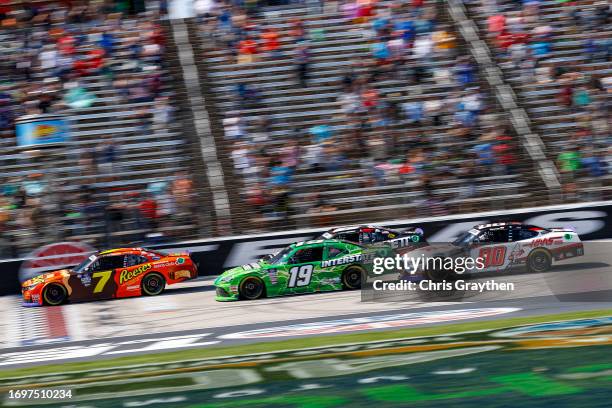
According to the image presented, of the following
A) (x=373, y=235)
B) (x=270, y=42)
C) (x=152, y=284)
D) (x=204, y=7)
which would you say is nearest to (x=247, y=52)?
(x=270, y=42)

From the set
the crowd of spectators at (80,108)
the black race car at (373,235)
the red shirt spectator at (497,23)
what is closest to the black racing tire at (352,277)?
the black race car at (373,235)

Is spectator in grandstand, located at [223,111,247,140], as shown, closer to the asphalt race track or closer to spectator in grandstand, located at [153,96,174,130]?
spectator in grandstand, located at [153,96,174,130]

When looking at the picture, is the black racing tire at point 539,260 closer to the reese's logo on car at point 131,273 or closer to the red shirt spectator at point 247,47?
the reese's logo on car at point 131,273

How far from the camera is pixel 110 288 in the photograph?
1916cm

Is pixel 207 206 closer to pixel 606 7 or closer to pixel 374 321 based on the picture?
pixel 374 321

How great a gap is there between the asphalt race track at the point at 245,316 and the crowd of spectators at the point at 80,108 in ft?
7.48

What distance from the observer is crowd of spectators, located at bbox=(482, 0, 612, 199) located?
72.2ft

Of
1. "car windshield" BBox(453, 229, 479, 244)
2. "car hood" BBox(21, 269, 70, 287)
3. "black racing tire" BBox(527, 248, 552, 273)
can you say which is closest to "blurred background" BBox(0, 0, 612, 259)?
"car hood" BBox(21, 269, 70, 287)

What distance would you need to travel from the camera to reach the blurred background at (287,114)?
21.2 meters

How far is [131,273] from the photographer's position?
19172 millimetres

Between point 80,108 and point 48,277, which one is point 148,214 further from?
point 80,108

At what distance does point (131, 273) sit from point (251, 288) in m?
2.82

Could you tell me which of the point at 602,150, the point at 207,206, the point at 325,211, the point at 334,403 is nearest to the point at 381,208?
the point at 325,211

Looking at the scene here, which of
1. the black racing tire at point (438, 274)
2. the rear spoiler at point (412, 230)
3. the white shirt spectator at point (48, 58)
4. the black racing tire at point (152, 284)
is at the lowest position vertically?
the black racing tire at point (152, 284)
